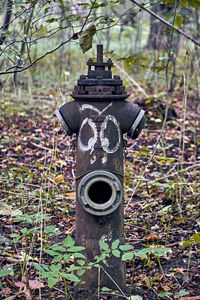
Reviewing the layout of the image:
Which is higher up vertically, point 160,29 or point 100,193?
point 160,29

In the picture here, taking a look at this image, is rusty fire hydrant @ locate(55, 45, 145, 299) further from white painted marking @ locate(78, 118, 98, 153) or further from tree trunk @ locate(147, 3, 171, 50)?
tree trunk @ locate(147, 3, 171, 50)

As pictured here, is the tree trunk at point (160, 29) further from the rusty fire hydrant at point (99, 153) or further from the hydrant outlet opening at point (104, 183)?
the hydrant outlet opening at point (104, 183)

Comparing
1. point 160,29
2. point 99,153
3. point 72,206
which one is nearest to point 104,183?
point 99,153

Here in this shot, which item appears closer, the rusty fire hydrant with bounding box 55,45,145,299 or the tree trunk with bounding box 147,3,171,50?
the rusty fire hydrant with bounding box 55,45,145,299

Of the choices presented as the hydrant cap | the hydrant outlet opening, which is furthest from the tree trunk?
the hydrant outlet opening

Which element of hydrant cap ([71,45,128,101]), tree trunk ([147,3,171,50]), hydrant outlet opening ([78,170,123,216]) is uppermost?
tree trunk ([147,3,171,50])

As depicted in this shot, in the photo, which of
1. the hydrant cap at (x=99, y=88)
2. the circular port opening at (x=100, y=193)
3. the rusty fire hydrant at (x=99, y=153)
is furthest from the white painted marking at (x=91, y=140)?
the circular port opening at (x=100, y=193)

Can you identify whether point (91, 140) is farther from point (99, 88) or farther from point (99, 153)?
point (99, 88)

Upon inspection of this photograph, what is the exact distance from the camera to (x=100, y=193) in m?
2.85

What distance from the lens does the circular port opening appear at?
2.76m

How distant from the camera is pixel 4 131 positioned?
5961 millimetres

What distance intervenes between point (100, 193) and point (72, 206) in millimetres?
1249

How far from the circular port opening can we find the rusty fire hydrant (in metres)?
0.03

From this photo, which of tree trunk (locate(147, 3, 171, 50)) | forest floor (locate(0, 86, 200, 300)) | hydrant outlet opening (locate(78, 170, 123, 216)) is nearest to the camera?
hydrant outlet opening (locate(78, 170, 123, 216))
